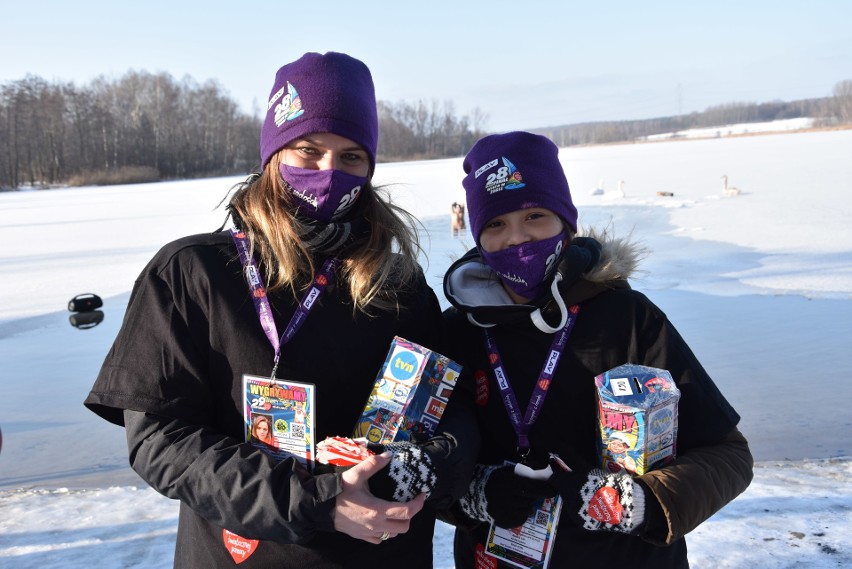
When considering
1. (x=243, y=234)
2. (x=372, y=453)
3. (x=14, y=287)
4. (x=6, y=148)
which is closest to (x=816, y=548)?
(x=372, y=453)

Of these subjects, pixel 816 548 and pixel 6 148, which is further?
pixel 6 148

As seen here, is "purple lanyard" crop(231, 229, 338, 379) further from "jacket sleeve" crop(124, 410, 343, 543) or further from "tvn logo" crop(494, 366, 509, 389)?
"tvn logo" crop(494, 366, 509, 389)

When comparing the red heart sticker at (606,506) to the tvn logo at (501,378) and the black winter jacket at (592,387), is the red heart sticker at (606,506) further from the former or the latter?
the tvn logo at (501,378)

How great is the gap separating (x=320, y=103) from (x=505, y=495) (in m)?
1.17

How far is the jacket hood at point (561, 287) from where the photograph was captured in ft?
6.33

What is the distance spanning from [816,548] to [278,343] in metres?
2.82

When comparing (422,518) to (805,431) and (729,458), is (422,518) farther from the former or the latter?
(805,431)

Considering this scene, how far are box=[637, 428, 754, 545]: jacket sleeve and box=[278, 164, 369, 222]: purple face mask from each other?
3.55 feet

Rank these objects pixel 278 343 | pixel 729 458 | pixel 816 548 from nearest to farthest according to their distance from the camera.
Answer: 1. pixel 278 343
2. pixel 729 458
3. pixel 816 548

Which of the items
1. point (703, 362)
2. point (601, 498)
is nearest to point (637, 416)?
point (601, 498)

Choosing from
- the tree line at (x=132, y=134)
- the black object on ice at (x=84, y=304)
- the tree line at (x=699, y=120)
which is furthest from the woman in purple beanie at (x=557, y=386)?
the tree line at (x=699, y=120)

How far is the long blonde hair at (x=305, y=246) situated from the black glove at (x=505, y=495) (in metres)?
0.54

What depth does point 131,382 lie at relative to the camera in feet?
5.13

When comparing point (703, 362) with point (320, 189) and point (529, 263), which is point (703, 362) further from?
point (320, 189)
